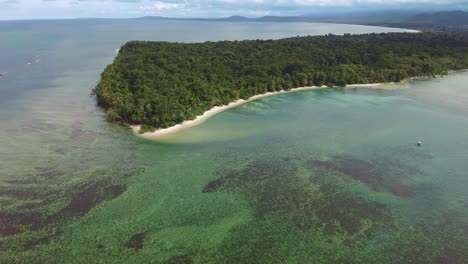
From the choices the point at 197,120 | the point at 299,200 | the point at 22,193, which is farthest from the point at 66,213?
the point at 197,120

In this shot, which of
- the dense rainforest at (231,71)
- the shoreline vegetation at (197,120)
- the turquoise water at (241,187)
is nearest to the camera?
the turquoise water at (241,187)

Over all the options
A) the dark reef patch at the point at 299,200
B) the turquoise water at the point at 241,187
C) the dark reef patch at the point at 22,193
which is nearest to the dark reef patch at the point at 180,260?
the turquoise water at the point at 241,187

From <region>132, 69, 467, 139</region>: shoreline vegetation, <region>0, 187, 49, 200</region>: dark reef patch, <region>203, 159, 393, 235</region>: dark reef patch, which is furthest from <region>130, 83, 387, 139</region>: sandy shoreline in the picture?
<region>0, 187, 49, 200</region>: dark reef patch

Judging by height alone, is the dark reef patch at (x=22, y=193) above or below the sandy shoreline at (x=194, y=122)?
below

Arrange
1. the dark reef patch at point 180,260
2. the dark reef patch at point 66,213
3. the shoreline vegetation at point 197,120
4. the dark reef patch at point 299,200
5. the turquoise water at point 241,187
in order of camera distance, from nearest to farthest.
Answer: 1. the dark reef patch at point 180,260
2. the turquoise water at point 241,187
3. the dark reef patch at point 66,213
4. the dark reef patch at point 299,200
5. the shoreline vegetation at point 197,120

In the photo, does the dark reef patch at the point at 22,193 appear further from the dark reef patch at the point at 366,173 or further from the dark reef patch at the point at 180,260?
the dark reef patch at the point at 366,173

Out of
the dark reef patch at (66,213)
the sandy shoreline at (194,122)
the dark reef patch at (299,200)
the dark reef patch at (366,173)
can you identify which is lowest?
the dark reef patch at (66,213)

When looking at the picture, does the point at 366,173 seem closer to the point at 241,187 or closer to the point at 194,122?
the point at 241,187
